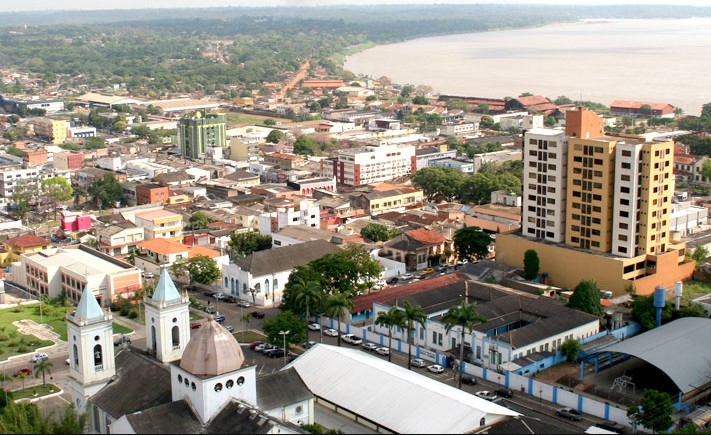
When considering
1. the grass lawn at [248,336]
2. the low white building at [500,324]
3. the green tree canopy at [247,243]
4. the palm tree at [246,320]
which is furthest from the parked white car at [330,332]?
the green tree canopy at [247,243]

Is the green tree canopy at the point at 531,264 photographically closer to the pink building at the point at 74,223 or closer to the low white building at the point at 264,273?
the low white building at the point at 264,273

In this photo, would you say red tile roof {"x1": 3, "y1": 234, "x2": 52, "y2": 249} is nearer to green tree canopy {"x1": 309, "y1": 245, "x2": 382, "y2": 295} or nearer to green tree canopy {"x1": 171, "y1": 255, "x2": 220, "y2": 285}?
green tree canopy {"x1": 171, "y1": 255, "x2": 220, "y2": 285}

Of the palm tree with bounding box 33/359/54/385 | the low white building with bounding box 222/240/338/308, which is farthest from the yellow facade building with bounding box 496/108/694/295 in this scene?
the palm tree with bounding box 33/359/54/385

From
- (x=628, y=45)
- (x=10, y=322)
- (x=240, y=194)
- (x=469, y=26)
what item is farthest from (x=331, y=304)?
(x=469, y=26)

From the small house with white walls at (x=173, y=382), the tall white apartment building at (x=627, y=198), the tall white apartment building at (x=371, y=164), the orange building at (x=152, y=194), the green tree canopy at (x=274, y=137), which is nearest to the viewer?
the small house with white walls at (x=173, y=382)

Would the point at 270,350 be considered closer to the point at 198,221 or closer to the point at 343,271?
the point at 343,271
